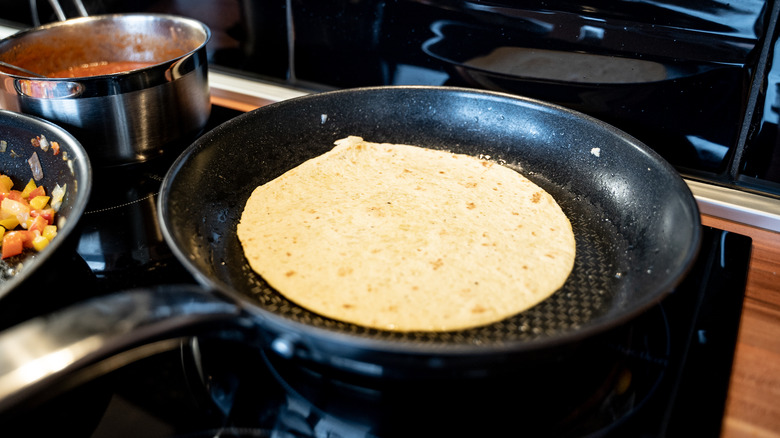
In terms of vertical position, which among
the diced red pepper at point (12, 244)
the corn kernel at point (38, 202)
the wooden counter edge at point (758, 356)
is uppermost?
the corn kernel at point (38, 202)

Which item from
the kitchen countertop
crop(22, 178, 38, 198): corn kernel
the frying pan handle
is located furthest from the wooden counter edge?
crop(22, 178, 38, 198): corn kernel

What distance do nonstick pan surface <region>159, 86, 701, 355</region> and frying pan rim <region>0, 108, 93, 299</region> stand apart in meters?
0.10

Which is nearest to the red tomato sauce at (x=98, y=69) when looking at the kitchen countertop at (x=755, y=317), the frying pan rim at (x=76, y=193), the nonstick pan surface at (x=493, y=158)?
the frying pan rim at (x=76, y=193)

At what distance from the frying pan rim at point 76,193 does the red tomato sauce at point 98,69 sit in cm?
30

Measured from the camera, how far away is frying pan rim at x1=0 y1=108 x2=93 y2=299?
59 cm

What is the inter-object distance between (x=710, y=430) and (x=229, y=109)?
112 cm

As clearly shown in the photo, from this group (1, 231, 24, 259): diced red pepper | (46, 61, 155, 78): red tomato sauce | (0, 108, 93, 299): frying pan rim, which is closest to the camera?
(0, 108, 93, 299): frying pan rim

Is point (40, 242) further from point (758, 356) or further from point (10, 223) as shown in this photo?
point (758, 356)

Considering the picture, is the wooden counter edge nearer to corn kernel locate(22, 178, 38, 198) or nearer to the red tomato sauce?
corn kernel locate(22, 178, 38, 198)

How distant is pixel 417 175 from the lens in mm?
1010

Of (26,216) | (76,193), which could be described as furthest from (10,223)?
(76,193)

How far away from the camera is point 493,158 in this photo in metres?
1.06

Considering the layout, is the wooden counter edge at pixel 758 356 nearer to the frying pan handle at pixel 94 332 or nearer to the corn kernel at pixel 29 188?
the frying pan handle at pixel 94 332

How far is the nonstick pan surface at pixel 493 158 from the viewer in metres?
0.63
